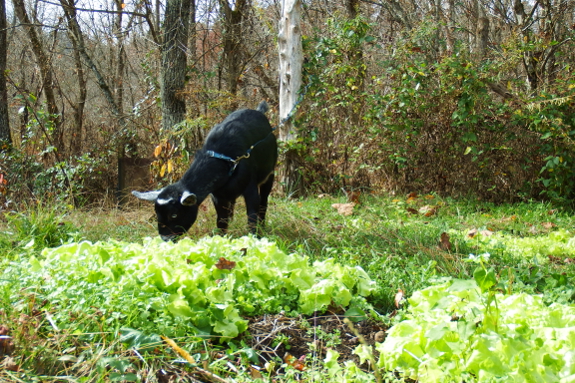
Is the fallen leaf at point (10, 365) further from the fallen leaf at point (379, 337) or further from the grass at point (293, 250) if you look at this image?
the fallen leaf at point (379, 337)

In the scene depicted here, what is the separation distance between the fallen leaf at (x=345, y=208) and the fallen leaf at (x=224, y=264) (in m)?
4.33

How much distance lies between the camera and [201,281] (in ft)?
9.86

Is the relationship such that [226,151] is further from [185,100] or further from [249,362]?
[185,100]

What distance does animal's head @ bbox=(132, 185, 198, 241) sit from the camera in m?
5.64

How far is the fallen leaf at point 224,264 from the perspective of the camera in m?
3.21

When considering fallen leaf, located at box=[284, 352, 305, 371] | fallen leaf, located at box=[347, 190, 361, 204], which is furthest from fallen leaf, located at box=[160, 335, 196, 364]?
fallen leaf, located at box=[347, 190, 361, 204]

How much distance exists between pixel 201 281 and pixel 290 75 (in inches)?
281

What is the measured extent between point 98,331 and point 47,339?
25 cm

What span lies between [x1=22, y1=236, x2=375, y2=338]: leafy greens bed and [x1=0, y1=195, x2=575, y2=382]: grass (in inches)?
3.4

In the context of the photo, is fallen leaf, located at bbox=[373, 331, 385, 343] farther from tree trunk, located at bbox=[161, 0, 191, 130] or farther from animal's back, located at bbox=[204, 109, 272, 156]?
tree trunk, located at bbox=[161, 0, 191, 130]

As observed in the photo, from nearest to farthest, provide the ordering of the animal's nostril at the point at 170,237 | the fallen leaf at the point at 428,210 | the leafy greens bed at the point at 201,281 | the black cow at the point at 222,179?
the leafy greens bed at the point at 201,281
the animal's nostril at the point at 170,237
the black cow at the point at 222,179
the fallen leaf at the point at 428,210

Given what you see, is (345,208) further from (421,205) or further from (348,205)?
(421,205)

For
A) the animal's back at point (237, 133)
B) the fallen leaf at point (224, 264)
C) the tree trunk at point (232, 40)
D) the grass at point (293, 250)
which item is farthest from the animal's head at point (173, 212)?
the tree trunk at point (232, 40)

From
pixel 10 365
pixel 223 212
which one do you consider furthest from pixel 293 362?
pixel 223 212
